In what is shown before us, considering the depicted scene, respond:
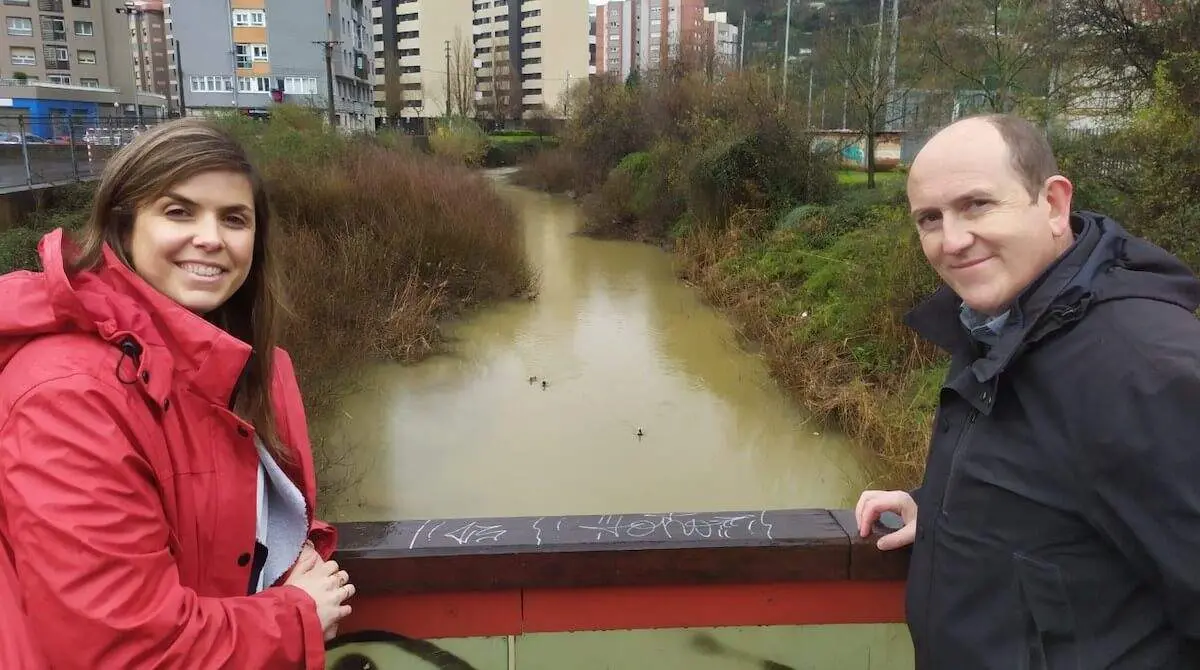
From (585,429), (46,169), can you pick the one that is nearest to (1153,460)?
(585,429)

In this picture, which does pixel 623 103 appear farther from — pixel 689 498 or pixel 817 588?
pixel 817 588

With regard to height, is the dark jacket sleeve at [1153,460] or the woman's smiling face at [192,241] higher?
the woman's smiling face at [192,241]

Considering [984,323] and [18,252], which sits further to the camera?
[18,252]

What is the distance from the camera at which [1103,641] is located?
1.13 m

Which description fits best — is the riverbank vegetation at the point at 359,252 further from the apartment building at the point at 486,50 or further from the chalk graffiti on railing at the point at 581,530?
the apartment building at the point at 486,50

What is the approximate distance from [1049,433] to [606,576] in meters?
0.85

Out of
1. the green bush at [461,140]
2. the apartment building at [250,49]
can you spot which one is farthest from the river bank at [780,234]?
the apartment building at [250,49]

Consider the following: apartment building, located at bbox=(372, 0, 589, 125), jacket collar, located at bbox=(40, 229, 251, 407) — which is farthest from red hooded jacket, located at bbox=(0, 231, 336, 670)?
apartment building, located at bbox=(372, 0, 589, 125)

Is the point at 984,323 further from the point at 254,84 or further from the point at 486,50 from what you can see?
the point at 486,50

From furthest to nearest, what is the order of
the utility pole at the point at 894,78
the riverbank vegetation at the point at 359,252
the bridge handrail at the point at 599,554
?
the utility pole at the point at 894,78, the riverbank vegetation at the point at 359,252, the bridge handrail at the point at 599,554

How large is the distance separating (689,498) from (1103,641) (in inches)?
232

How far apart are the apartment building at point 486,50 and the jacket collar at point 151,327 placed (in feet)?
205

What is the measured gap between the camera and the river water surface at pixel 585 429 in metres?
6.94

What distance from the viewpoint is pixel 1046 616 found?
1166 millimetres
